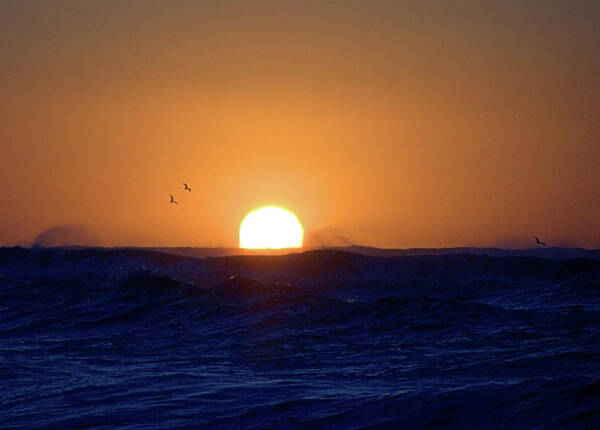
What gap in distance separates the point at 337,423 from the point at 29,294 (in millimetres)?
22187

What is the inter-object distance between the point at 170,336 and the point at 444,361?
7.63 metres

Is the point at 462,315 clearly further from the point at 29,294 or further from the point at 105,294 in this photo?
the point at 29,294

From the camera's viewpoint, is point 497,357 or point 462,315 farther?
point 462,315

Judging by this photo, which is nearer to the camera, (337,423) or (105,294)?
(337,423)

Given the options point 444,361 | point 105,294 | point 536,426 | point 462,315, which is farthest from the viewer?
point 105,294

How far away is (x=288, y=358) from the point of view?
16.2 metres

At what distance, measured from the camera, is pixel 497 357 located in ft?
49.4

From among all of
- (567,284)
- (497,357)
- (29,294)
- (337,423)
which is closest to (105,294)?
(29,294)

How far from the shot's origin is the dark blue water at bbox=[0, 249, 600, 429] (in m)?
10.9

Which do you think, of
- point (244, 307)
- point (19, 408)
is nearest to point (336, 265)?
point (244, 307)

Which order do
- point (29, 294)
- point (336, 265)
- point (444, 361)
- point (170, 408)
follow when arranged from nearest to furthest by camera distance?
point (170, 408)
point (444, 361)
point (29, 294)
point (336, 265)

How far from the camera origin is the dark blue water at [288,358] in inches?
430

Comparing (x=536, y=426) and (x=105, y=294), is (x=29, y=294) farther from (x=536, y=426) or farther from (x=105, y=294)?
(x=536, y=426)

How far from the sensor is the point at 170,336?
2052 centimetres
